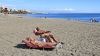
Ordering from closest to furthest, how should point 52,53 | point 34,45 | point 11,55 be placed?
point 11,55 < point 52,53 < point 34,45

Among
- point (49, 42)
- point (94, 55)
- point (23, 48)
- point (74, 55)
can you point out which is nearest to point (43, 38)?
point (49, 42)

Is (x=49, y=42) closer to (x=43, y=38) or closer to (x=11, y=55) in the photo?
(x=43, y=38)

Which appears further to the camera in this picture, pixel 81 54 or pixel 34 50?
pixel 34 50

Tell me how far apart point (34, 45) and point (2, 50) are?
1.60m

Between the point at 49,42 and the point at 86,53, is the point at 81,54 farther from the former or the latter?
the point at 49,42

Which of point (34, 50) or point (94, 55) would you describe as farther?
point (34, 50)

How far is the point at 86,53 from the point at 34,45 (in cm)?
263

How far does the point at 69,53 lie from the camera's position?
978 cm

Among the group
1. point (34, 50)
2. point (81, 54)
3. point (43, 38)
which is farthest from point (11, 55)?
point (81, 54)

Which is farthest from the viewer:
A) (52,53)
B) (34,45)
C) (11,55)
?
(34,45)

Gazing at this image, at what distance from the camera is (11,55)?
911 centimetres

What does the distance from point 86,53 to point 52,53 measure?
163cm

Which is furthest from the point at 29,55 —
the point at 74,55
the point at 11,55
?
the point at 74,55

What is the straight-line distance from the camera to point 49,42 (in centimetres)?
1050
